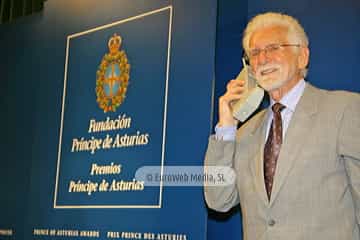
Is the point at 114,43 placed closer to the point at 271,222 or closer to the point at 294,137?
the point at 294,137

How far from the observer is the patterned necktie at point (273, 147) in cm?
237

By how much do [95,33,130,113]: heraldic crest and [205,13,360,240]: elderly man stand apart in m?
1.24

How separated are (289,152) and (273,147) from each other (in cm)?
12

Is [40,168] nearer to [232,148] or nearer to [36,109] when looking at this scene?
[36,109]

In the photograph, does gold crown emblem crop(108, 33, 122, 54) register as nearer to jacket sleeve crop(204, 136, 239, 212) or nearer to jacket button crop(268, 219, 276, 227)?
→ jacket sleeve crop(204, 136, 239, 212)

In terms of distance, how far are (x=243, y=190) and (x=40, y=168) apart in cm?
220

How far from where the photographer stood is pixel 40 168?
429cm

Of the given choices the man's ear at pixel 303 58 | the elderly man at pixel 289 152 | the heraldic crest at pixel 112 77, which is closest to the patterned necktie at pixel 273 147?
the elderly man at pixel 289 152

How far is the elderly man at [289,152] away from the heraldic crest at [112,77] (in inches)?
48.9

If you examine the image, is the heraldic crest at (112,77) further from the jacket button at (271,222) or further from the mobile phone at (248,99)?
the jacket button at (271,222)

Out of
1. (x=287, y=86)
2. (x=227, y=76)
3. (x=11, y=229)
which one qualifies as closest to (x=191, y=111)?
(x=227, y=76)

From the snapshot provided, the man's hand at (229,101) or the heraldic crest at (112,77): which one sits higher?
the heraldic crest at (112,77)

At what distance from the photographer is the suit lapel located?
2.30 metres

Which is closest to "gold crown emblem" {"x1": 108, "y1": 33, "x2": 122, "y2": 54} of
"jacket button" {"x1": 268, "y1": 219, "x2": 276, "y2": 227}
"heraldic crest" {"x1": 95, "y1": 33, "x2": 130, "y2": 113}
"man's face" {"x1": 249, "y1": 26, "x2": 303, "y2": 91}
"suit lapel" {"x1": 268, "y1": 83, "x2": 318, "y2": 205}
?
"heraldic crest" {"x1": 95, "y1": 33, "x2": 130, "y2": 113}
